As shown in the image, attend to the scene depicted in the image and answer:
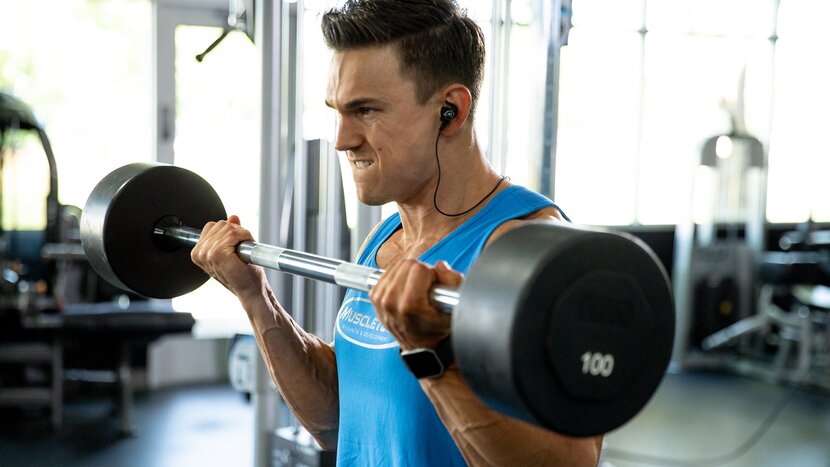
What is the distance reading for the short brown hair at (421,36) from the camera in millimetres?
1126

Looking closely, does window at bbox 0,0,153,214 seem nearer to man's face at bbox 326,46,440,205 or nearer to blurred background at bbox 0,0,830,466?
blurred background at bbox 0,0,830,466

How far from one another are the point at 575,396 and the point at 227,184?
15.6ft

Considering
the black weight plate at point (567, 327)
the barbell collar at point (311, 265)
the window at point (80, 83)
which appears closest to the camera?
the black weight plate at point (567, 327)

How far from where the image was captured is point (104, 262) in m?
1.49

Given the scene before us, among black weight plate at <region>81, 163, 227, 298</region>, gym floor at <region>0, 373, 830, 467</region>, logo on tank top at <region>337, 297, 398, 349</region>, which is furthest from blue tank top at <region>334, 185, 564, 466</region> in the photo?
gym floor at <region>0, 373, 830, 467</region>

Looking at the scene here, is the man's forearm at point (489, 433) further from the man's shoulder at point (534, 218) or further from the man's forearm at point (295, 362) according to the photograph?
the man's forearm at point (295, 362)

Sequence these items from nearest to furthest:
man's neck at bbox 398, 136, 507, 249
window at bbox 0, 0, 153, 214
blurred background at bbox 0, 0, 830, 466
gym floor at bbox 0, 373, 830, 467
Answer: man's neck at bbox 398, 136, 507, 249 → blurred background at bbox 0, 0, 830, 466 → gym floor at bbox 0, 373, 830, 467 → window at bbox 0, 0, 153, 214

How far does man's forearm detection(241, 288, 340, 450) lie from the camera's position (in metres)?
1.38

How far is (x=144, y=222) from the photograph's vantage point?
1.52 meters

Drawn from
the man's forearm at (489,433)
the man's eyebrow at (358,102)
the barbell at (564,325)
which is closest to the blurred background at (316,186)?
the man's eyebrow at (358,102)

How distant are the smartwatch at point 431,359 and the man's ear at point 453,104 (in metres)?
0.35

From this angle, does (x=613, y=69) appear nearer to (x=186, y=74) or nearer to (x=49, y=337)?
(x=186, y=74)

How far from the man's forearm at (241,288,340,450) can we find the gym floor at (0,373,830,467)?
2.30 m

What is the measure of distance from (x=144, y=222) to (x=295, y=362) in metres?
0.39
